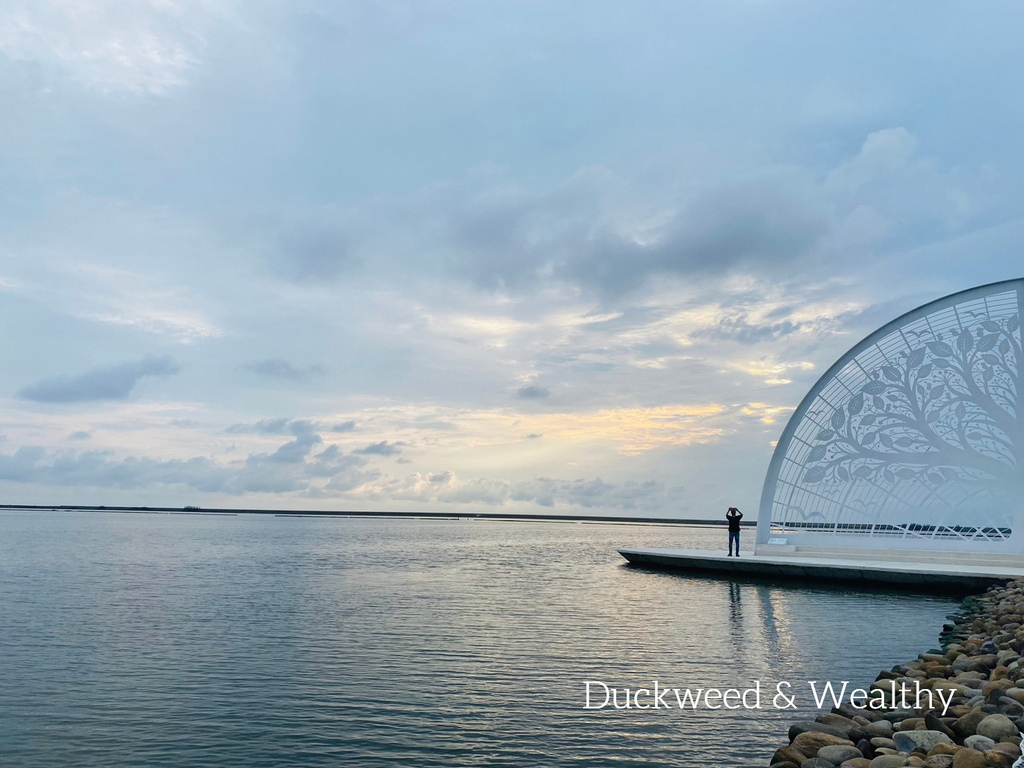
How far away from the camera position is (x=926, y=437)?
31.6 m

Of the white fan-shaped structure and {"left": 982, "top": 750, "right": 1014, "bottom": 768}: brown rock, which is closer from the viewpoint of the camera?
{"left": 982, "top": 750, "right": 1014, "bottom": 768}: brown rock

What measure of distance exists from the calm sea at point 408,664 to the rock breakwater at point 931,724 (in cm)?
115

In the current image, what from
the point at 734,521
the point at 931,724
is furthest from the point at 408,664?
the point at 734,521

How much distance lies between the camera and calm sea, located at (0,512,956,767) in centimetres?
1017

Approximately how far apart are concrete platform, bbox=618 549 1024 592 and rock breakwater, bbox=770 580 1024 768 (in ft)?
49.6

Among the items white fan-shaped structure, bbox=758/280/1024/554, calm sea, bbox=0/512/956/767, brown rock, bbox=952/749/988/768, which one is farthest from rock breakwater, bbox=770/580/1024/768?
white fan-shaped structure, bbox=758/280/1024/554

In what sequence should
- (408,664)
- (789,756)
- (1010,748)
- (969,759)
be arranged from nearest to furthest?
1. (969,759)
2. (1010,748)
3. (789,756)
4. (408,664)

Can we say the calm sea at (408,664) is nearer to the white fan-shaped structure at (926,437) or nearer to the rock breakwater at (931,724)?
the rock breakwater at (931,724)

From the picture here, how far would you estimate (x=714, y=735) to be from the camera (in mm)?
10531

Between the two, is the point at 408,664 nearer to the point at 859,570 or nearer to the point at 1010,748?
the point at 1010,748

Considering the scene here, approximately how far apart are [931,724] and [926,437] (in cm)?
2552

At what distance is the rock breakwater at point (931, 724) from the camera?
7.73 meters

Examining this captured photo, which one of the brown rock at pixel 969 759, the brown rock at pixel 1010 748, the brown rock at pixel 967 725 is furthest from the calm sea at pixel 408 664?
the brown rock at pixel 1010 748

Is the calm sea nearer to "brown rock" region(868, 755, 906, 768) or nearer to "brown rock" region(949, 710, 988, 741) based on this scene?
"brown rock" region(868, 755, 906, 768)
